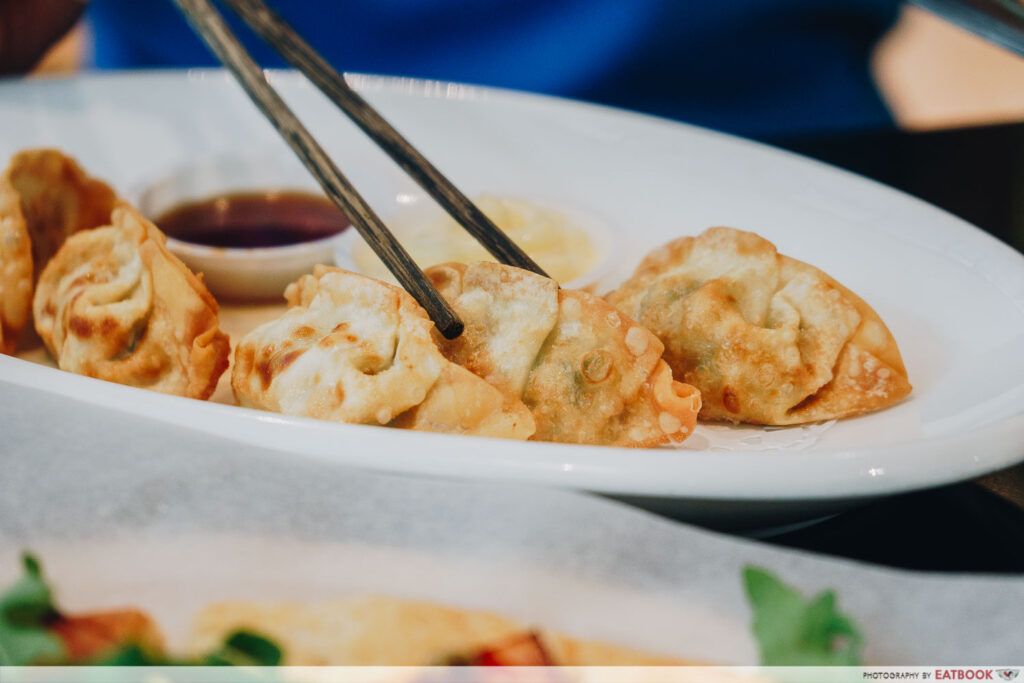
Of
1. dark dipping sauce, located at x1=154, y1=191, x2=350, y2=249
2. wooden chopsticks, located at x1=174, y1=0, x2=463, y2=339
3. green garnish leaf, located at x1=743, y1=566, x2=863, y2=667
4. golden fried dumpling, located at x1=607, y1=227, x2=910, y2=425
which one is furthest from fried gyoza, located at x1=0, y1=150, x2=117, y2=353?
green garnish leaf, located at x1=743, y1=566, x2=863, y2=667

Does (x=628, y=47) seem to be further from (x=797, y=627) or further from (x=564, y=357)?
(x=797, y=627)

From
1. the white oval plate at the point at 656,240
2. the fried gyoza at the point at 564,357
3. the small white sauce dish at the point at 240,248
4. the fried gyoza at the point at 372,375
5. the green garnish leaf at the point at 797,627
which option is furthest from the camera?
the small white sauce dish at the point at 240,248

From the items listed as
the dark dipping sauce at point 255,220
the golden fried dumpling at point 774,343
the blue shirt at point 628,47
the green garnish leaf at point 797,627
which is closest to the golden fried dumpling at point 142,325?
the dark dipping sauce at point 255,220

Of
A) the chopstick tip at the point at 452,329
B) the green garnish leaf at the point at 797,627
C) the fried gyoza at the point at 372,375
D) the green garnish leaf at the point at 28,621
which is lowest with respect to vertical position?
the green garnish leaf at the point at 28,621

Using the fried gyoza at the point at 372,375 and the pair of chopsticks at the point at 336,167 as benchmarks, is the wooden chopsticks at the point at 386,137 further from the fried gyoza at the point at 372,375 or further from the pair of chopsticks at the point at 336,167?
the fried gyoza at the point at 372,375

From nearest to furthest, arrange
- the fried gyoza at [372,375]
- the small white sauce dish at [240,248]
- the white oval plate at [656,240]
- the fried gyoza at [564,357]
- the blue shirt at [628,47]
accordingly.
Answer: the white oval plate at [656,240] < the fried gyoza at [372,375] < the fried gyoza at [564,357] < the small white sauce dish at [240,248] < the blue shirt at [628,47]

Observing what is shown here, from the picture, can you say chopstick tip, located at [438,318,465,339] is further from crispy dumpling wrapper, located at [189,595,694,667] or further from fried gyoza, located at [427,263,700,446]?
crispy dumpling wrapper, located at [189,595,694,667]

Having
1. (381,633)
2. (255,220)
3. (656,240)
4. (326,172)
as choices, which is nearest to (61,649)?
(381,633)
